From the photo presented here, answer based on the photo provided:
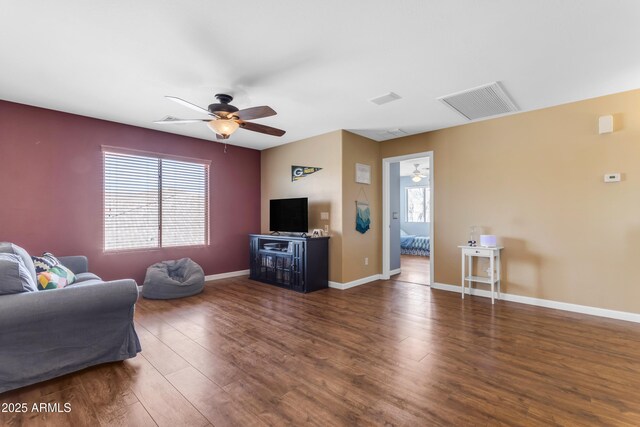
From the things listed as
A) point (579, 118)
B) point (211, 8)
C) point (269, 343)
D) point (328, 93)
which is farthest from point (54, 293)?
point (579, 118)

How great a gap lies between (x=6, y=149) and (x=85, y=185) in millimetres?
869

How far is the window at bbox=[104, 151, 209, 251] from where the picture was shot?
4.51 metres

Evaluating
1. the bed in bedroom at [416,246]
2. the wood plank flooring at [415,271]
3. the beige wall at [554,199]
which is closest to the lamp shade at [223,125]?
the beige wall at [554,199]

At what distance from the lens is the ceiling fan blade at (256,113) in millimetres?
2959

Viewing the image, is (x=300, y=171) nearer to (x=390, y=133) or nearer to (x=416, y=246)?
(x=390, y=133)

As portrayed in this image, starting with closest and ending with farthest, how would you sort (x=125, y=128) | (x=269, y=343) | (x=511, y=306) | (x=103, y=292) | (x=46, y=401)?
(x=46, y=401), (x=103, y=292), (x=269, y=343), (x=511, y=306), (x=125, y=128)

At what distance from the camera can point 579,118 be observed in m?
3.71

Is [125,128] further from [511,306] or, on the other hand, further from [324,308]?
[511,306]

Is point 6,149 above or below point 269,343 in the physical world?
above

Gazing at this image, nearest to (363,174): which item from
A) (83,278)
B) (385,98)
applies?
(385,98)

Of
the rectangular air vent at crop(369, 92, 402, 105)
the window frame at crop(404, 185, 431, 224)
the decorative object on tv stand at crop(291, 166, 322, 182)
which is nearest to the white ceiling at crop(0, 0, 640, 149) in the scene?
the rectangular air vent at crop(369, 92, 402, 105)

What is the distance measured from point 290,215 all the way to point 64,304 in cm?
348

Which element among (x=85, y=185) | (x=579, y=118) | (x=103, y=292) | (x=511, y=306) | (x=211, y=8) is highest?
(x=211, y=8)

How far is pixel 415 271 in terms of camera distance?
21.1 feet
